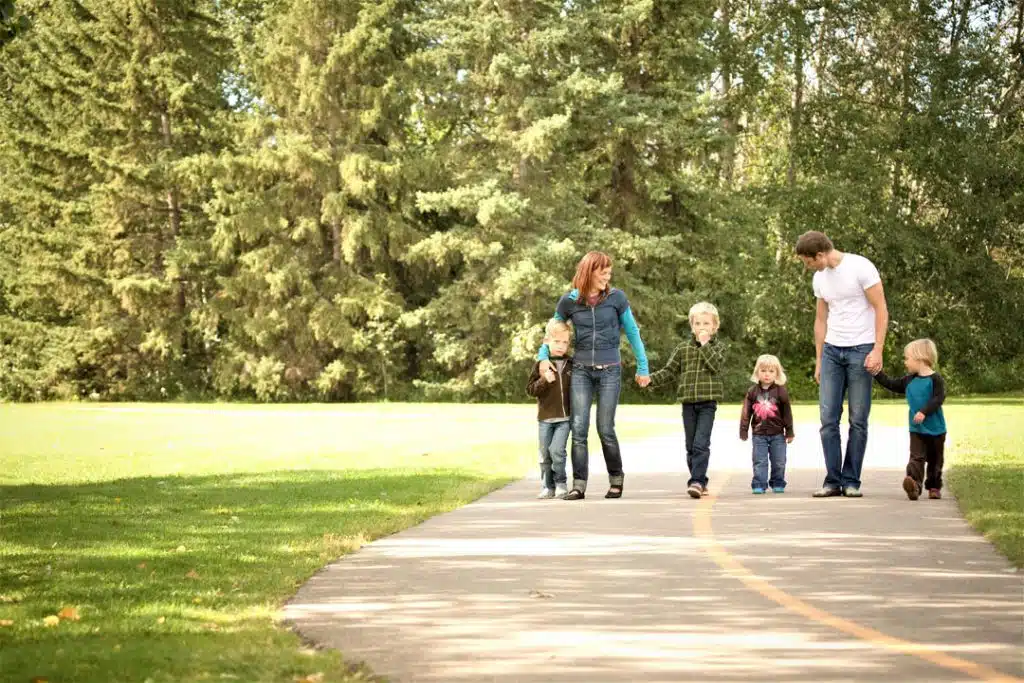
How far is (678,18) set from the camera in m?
55.1

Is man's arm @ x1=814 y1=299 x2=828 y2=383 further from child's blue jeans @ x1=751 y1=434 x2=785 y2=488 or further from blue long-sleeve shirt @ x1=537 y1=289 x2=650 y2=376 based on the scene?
blue long-sleeve shirt @ x1=537 y1=289 x2=650 y2=376

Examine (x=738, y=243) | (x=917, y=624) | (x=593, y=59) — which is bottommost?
(x=917, y=624)

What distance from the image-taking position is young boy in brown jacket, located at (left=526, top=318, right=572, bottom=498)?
1481 centimetres

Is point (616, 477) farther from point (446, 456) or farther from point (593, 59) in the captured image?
point (593, 59)

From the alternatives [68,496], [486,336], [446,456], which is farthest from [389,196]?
[68,496]

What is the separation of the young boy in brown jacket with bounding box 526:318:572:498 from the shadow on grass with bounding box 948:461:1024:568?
3.38m

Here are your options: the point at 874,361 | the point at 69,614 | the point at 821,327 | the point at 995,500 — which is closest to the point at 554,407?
the point at 821,327

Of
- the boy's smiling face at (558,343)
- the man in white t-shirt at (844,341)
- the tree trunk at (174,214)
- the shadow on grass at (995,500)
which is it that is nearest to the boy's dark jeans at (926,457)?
the shadow on grass at (995,500)

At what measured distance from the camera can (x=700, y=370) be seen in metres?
14.8

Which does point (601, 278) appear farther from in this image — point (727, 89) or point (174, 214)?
point (727, 89)

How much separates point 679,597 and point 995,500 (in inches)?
231

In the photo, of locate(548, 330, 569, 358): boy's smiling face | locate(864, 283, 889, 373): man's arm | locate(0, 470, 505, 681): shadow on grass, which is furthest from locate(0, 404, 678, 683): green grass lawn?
locate(864, 283, 889, 373): man's arm

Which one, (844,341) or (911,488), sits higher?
(844,341)

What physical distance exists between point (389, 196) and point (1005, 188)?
19.7 meters
